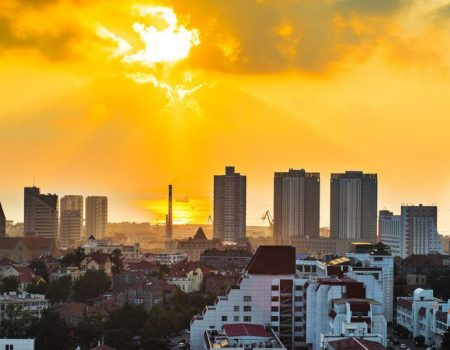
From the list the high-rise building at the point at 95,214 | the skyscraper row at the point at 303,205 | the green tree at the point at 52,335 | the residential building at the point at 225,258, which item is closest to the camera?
the green tree at the point at 52,335

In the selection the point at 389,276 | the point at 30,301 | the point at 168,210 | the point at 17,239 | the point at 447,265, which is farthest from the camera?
the point at 168,210

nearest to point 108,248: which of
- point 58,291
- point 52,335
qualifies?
Answer: point 58,291

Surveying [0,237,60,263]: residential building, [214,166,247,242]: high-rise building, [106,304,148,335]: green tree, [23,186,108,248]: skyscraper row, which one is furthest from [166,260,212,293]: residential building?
[214,166,247,242]: high-rise building

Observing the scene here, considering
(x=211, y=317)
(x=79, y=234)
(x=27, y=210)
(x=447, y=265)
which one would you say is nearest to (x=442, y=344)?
(x=211, y=317)

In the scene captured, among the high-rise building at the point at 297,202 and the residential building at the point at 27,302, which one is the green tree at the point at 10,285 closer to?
the residential building at the point at 27,302

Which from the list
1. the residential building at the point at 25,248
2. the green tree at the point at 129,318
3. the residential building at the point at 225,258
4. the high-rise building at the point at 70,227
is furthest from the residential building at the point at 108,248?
the green tree at the point at 129,318

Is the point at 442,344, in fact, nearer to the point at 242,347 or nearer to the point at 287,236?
the point at 242,347

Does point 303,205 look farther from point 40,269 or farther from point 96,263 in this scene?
point 40,269
